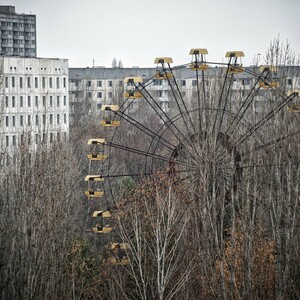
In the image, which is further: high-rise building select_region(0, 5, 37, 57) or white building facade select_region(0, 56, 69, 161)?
high-rise building select_region(0, 5, 37, 57)

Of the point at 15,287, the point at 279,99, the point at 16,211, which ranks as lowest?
the point at 15,287

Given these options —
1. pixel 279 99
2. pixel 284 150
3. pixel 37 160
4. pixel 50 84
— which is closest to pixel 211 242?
pixel 284 150

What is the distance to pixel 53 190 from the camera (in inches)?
1121

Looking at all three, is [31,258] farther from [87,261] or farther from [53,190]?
[87,261]

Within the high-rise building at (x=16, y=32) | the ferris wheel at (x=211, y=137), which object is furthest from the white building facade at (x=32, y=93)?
the high-rise building at (x=16, y=32)

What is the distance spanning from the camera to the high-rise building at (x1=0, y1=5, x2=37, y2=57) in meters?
122

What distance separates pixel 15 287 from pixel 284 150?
783cm

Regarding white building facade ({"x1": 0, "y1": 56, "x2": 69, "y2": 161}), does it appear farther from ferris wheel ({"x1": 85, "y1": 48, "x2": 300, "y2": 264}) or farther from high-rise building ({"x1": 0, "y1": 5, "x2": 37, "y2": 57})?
high-rise building ({"x1": 0, "y1": 5, "x2": 37, "y2": 57})

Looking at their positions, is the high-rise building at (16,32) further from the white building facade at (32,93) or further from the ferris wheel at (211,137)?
the ferris wheel at (211,137)

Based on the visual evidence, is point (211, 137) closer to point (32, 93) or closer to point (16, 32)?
point (32, 93)

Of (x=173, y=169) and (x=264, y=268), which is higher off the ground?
(x=173, y=169)

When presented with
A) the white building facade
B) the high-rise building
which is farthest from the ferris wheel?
the high-rise building

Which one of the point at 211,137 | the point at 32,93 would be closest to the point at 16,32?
the point at 32,93

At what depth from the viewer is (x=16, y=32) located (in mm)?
124375
